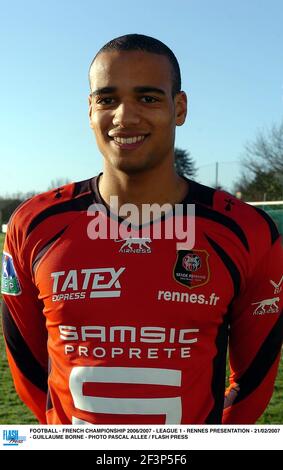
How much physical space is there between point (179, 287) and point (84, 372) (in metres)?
0.28

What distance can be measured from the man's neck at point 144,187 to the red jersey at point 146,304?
0.12 ft

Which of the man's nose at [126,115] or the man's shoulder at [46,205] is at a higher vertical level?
the man's nose at [126,115]

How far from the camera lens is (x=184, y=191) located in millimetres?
1391

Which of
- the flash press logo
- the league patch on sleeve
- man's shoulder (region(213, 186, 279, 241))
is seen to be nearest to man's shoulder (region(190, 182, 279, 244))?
man's shoulder (region(213, 186, 279, 241))

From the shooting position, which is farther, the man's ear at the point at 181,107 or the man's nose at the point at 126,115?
the man's ear at the point at 181,107

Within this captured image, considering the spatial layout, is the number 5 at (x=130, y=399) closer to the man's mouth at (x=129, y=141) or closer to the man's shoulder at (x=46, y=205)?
the man's shoulder at (x=46, y=205)

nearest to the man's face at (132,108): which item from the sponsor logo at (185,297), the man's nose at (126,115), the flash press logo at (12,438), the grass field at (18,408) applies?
the man's nose at (126,115)

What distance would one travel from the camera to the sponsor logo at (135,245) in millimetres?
1295

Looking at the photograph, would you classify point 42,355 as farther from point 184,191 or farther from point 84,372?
point 184,191

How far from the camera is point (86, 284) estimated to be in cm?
129

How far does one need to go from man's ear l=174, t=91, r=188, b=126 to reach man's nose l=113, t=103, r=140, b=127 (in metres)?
0.17

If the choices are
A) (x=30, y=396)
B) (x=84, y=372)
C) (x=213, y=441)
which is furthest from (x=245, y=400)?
(x=30, y=396)

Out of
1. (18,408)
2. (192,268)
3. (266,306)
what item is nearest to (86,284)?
(192,268)

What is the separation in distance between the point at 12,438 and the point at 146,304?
390mm
